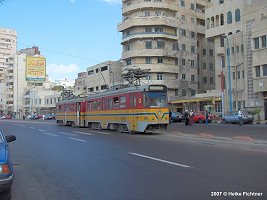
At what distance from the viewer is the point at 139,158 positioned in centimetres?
1303

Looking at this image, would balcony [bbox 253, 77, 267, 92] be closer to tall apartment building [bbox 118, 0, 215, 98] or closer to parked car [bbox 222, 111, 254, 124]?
parked car [bbox 222, 111, 254, 124]

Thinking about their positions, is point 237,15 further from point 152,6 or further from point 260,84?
point 152,6

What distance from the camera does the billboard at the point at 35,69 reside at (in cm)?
8481

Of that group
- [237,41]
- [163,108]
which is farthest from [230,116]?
[163,108]

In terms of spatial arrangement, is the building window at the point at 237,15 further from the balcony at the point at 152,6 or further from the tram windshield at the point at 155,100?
the tram windshield at the point at 155,100

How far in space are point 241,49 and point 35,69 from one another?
45932mm

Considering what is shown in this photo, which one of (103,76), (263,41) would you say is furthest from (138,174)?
(103,76)

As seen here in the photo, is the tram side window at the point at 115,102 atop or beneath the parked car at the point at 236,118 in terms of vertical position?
atop

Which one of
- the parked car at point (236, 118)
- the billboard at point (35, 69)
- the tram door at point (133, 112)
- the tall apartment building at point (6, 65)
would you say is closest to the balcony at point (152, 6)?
the billboard at point (35, 69)

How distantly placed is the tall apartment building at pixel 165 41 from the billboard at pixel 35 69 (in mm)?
17776

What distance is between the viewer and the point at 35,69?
85.4 metres


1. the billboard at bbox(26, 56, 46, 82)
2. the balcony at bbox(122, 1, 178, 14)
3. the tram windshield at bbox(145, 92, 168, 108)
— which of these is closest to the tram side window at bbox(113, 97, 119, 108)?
the tram windshield at bbox(145, 92, 168, 108)

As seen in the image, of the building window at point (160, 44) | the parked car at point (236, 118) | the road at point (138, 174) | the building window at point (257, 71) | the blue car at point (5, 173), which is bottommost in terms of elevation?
the road at point (138, 174)

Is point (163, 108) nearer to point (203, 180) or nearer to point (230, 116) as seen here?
point (203, 180)
